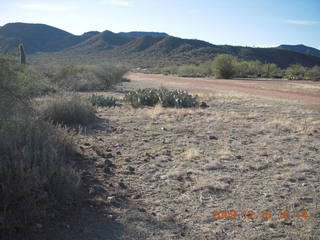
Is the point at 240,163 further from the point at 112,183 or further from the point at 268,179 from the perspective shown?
the point at 112,183

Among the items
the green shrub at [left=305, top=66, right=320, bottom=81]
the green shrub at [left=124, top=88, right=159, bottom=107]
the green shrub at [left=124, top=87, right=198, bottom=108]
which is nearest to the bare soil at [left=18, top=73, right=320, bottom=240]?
the green shrub at [left=124, top=87, right=198, bottom=108]

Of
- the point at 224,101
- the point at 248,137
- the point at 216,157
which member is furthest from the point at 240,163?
the point at 224,101

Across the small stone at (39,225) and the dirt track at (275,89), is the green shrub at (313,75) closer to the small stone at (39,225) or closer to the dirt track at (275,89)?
the dirt track at (275,89)

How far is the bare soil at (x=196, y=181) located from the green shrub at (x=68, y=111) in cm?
60

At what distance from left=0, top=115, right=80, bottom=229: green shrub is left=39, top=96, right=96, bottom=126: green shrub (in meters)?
3.89

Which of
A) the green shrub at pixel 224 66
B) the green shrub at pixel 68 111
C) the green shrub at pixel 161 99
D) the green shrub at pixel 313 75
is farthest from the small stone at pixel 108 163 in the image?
the green shrub at pixel 313 75

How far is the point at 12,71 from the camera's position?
6.18 m

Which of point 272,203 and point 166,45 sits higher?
point 166,45

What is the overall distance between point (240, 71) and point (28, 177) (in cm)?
4304

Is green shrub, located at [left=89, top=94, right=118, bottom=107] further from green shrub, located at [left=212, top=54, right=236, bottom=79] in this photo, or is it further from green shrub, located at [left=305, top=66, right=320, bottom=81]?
green shrub, located at [left=305, top=66, right=320, bottom=81]

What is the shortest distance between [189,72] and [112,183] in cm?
4392
